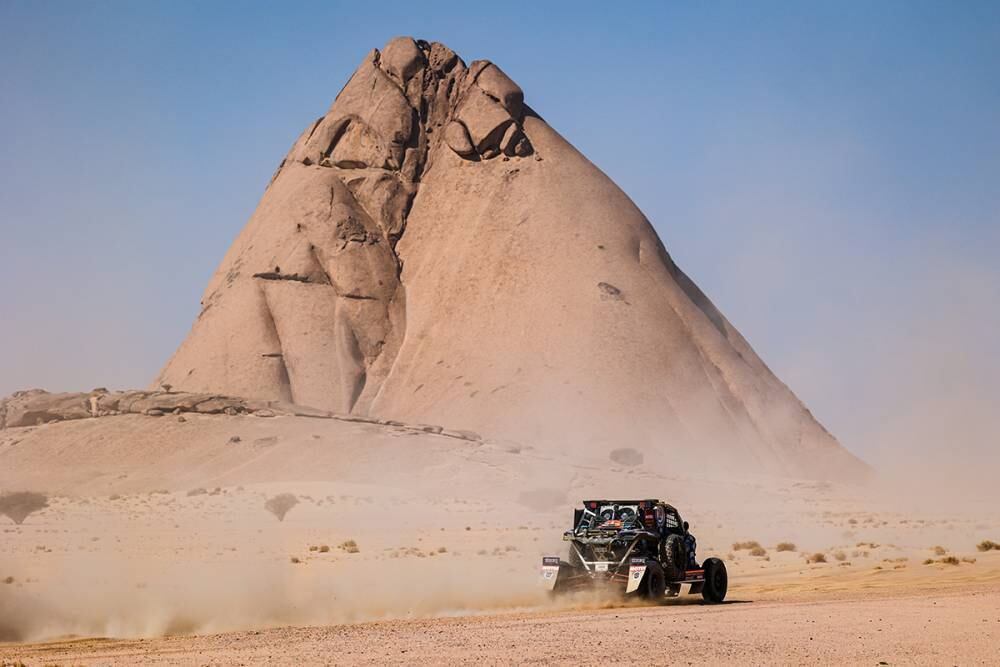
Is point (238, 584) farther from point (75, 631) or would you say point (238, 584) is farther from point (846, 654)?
point (846, 654)

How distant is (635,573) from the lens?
2097 cm

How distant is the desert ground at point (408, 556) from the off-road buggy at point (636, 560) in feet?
1.42

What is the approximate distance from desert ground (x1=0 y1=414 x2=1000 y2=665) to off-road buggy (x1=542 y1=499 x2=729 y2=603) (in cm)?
43

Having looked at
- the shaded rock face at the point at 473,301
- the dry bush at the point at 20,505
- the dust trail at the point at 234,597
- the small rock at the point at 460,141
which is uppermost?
the small rock at the point at 460,141

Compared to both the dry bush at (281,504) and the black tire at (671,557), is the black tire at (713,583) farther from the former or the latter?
the dry bush at (281,504)

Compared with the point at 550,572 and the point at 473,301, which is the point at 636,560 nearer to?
the point at 550,572

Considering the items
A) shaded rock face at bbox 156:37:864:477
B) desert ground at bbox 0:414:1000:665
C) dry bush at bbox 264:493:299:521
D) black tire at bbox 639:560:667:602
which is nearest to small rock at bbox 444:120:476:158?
shaded rock face at bbox 156:37:864:477

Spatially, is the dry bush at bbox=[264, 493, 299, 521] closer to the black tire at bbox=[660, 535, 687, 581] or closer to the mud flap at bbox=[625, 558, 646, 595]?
the black tire at bbox=[660, 535, 687, 581]

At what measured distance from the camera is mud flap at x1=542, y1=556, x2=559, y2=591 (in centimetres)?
2162

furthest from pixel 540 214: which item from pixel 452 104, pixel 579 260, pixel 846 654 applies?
pixel 846 654

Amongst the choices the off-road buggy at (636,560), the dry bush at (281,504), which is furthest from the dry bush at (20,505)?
the off-road buggy at (636,560)

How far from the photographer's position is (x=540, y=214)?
10262 cm

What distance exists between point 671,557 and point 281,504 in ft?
128

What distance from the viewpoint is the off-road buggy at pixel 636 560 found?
21250 millimetres
